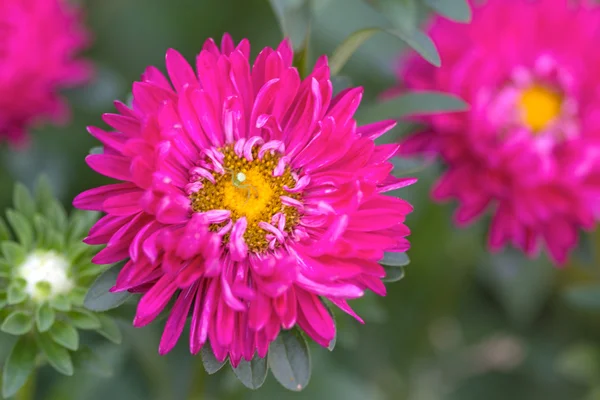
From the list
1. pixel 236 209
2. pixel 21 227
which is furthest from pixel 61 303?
pixel 236 209

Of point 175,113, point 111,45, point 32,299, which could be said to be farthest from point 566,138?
point 111,45

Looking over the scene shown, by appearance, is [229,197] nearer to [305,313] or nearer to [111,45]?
[305,313]

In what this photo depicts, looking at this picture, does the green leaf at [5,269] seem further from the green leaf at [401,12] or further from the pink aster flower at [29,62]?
the green leaf at [401,12]

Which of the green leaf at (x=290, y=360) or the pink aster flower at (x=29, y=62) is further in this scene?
the pink aster flower at (x=29, y=62)

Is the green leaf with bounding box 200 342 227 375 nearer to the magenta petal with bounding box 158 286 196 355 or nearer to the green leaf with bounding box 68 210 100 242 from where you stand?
the magenta petal with bounding box 158 286 196 355

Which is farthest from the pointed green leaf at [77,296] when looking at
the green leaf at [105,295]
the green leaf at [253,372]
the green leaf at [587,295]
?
the green leaf at [587,295]

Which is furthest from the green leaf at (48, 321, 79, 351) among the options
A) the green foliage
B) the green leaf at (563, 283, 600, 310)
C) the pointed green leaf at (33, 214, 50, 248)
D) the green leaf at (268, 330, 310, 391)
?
the green leaf at (563, 283, 600, 310)
